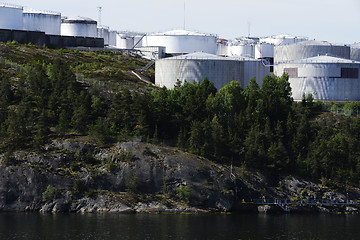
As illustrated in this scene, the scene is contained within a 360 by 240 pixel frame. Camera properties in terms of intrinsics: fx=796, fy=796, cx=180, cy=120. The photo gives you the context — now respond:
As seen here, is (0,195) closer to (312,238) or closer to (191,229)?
(191,229)

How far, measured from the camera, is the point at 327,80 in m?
170

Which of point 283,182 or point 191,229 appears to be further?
point 283,182

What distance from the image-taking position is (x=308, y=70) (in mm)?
171125

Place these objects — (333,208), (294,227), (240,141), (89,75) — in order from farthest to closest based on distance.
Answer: (89,75)
(240,141)
(333,208)
(294,227)

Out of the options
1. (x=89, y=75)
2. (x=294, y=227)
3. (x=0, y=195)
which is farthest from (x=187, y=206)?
(x=89, y=75)

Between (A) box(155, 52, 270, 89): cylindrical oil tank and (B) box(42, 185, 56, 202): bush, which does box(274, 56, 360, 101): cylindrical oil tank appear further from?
(B) box(42, 185, 56, 202): bush

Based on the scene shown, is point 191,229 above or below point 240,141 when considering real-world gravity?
below

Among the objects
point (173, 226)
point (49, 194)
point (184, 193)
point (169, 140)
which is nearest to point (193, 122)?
point (169, 140)

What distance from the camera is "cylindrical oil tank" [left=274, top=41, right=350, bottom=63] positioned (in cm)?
18850

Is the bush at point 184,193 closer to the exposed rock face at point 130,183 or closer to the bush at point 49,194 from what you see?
the exposed rock face at point 130,183

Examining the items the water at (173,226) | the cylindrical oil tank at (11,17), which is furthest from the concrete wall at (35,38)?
the water at (173,226)

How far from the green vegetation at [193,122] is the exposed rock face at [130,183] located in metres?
1.38

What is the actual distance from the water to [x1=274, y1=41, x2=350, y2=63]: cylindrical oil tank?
7288 centimetres

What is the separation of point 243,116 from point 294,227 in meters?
38.7
